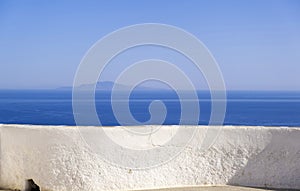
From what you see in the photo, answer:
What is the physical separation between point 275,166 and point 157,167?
1.85 m

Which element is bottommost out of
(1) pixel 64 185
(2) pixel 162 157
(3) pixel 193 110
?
(1) pixel 64 185

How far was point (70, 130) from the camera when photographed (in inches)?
211

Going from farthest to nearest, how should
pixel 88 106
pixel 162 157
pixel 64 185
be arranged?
1. pixel 88 106
2. pixel 162 157
3. pixel 64 185

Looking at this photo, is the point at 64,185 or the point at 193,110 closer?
the point at 64,185

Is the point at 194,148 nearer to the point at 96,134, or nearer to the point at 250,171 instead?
the point at 250,171

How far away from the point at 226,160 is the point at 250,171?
1.34ft

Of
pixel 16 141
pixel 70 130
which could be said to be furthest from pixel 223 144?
pixel 16 141

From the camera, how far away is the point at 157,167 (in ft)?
18.6

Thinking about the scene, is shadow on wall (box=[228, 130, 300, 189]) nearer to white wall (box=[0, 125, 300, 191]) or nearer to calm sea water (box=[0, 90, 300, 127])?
white wall (box=[0, 125, 300, 191])

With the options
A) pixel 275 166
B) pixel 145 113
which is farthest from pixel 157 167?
pixel 145 113

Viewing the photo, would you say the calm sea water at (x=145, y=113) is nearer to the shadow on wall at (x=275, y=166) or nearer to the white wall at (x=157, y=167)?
the white wall at (x=157, y=167)

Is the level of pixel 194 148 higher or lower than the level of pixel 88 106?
lower

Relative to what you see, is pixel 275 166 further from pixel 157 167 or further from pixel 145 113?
pixel 145 113

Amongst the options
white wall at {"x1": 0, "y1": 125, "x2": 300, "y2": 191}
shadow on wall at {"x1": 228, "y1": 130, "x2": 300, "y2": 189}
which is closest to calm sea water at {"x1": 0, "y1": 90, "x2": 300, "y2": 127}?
white wall at {"x1": 0, "y1": 125, "x2": 300, "y2": 191}
